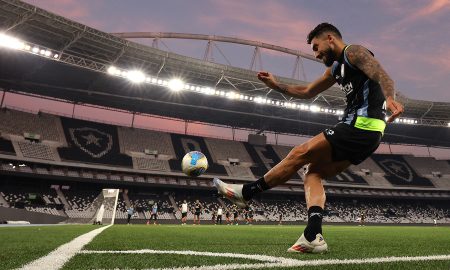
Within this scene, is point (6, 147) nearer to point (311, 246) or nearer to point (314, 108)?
point (314, 108)

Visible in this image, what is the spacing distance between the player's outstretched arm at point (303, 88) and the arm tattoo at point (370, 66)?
0.69m

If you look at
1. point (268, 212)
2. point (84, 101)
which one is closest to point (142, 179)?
point (84, 101)

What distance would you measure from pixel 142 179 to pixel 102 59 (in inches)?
477

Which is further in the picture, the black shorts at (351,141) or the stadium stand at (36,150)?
the stadium stand at (36,150)

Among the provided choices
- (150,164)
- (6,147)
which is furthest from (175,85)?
(6,147)

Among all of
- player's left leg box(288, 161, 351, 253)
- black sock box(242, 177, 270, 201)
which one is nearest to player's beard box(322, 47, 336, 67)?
player's left leg box(288, 161, 351, 253)

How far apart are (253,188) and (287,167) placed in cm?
46

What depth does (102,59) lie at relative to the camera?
89.4ft

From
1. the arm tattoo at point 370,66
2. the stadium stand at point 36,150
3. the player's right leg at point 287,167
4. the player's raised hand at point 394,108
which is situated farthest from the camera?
the stadium stand at point 36,150

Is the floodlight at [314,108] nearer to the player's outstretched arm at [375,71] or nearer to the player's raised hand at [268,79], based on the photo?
the player's raised hand at [268,79]

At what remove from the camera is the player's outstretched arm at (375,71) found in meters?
2.90

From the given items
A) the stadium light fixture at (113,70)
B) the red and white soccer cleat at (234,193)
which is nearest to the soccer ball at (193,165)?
the red and white soccer cleat at (234,193)

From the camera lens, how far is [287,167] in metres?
3.61

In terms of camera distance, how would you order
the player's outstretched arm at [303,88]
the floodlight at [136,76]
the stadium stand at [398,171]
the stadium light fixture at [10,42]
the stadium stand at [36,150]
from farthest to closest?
the stadium stand at [398,171], the stadium stand at [36,150], the floodlight at [136,76], the stadium light fixture at [10,42], the player's outstretched arm at [303,88]
